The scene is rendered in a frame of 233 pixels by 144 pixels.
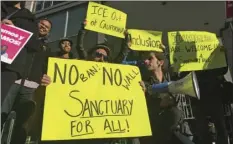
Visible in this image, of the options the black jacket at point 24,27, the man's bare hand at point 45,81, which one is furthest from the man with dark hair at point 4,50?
the man's bare hand at point 45,81

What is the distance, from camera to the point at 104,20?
419 centimetres

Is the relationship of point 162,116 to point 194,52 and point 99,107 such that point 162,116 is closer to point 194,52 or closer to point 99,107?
point 99,107

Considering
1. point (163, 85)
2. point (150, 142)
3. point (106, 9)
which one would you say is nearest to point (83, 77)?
point (163, 85)

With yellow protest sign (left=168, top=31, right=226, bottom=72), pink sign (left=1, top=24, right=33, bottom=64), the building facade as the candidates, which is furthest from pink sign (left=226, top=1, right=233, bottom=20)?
the building facade

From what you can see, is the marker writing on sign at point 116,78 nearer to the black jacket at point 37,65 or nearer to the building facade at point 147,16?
the black jacket at point 37,65

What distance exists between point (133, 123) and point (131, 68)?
0.53 metres

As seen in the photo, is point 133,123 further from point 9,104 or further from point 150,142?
point 9,104

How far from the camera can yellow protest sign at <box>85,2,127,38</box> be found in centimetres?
413

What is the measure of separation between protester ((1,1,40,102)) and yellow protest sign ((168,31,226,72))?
5.52ft

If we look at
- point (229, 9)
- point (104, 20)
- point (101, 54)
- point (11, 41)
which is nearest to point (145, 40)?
point (104, 20)

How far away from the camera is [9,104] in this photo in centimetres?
288

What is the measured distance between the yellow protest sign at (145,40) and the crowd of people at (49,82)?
0.29ft

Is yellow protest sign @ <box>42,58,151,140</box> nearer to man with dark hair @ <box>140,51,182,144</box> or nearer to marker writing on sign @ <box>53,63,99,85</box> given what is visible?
→ marker writing on sign @ <box>53,63,99,85</box>

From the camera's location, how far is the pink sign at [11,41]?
2.62 meters
